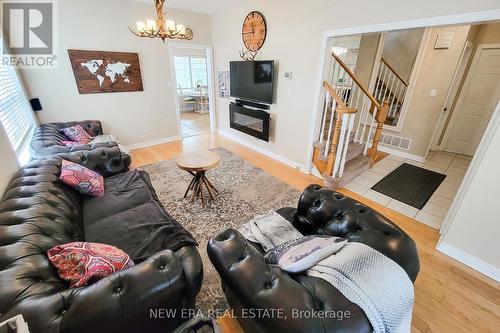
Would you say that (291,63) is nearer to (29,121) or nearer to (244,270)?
(244,270)

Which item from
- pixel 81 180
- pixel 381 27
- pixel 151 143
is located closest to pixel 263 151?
pixel 151 143

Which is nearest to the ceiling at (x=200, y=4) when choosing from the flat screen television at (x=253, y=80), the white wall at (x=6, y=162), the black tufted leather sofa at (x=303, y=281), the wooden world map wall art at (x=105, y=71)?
the flat screen television at (x=253, y=80)

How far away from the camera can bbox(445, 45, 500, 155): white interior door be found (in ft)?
12.2

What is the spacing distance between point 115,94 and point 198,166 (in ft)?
9.31

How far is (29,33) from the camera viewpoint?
3090 mm

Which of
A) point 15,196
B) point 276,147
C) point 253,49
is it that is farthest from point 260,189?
point 253,49

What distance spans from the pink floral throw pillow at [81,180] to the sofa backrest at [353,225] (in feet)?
6.11

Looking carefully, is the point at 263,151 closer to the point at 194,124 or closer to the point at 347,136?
the point at 347,136

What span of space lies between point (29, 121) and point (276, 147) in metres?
3.95

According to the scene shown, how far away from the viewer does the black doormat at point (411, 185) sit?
288 cm

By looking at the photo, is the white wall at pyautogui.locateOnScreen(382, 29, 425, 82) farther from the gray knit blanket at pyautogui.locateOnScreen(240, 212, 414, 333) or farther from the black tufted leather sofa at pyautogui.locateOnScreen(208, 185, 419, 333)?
the gray knit blanket at pyautogui.locateOnScreen(240, 212, 414, 333)

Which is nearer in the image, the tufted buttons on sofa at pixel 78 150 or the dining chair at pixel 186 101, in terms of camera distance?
the tufted buttons on sofa at pixel 78 150

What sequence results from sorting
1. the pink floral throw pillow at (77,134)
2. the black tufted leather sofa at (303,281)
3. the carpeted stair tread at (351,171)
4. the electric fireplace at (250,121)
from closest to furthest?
the black tufted leather sofa at (303,281)
the carpeted stair tread at (351,171)
the pink floral throw pillow at (77,134)
the electric fireplace at (250,121)

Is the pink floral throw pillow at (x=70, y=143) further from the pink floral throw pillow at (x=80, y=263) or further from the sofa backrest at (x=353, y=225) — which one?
the sofa backrest at (x=353, y=225)
